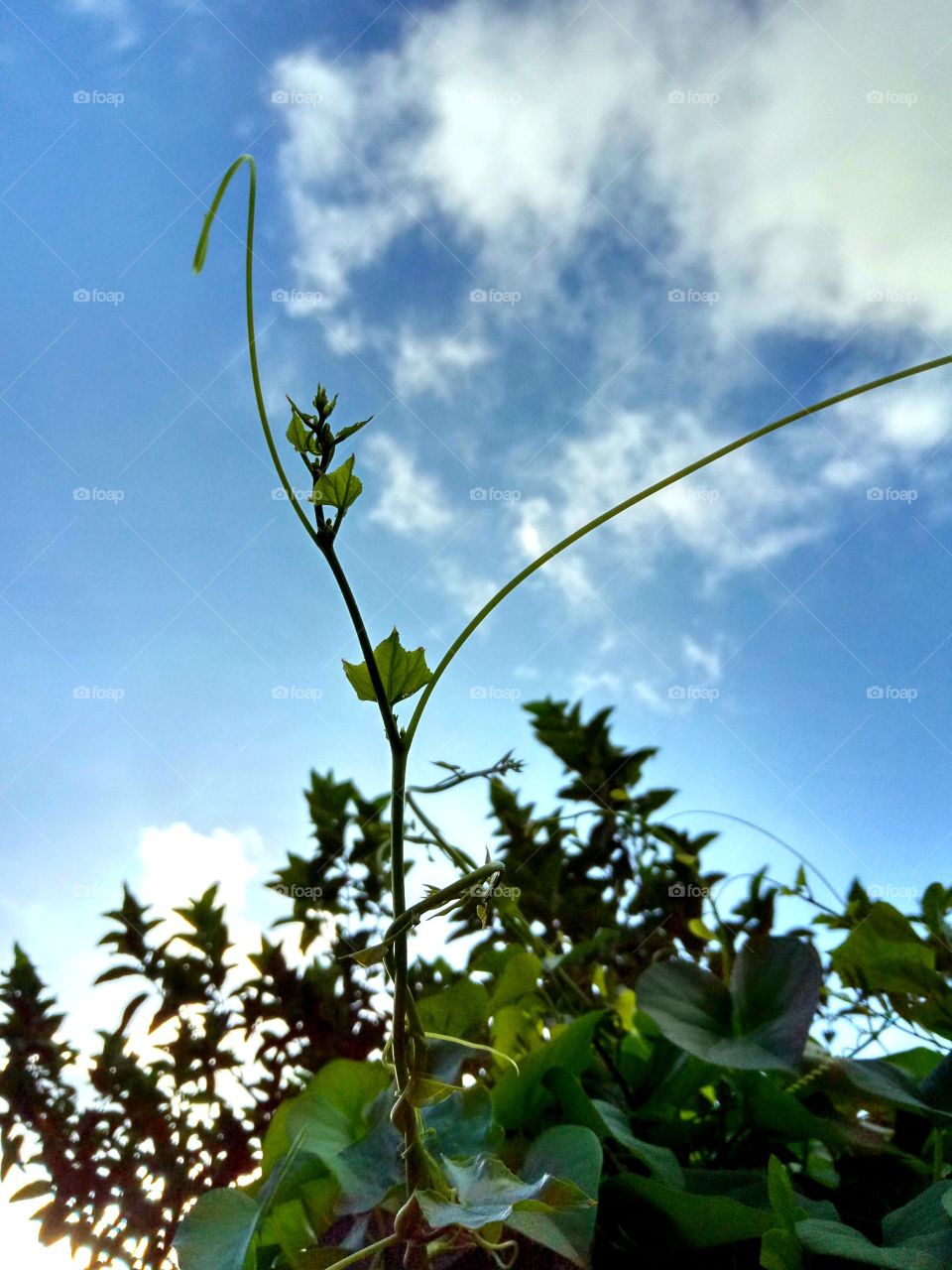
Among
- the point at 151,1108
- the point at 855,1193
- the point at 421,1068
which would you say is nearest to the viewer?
the point at 421,1068

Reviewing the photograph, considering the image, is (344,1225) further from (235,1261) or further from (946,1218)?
(946,1218)

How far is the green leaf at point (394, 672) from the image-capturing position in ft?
0.72

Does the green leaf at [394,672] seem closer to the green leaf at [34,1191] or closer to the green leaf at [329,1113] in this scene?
the green leaf at [329,1113]

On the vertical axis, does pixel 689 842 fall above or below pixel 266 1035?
above

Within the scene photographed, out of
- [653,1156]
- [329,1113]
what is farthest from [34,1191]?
[653,1156]

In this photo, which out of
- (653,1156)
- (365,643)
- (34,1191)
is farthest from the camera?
(34,1191)

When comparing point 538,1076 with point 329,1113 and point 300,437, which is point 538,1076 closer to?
point 329,1113

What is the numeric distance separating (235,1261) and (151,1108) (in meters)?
0.22

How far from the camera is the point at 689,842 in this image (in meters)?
0.57

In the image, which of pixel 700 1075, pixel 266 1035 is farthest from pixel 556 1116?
pixel 266 1035

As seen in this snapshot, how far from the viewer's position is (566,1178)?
0.28 meters

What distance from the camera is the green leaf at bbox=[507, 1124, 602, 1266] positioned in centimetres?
23

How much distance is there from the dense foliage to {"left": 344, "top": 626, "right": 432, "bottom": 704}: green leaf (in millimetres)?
A: 50

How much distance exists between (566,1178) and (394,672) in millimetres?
168
